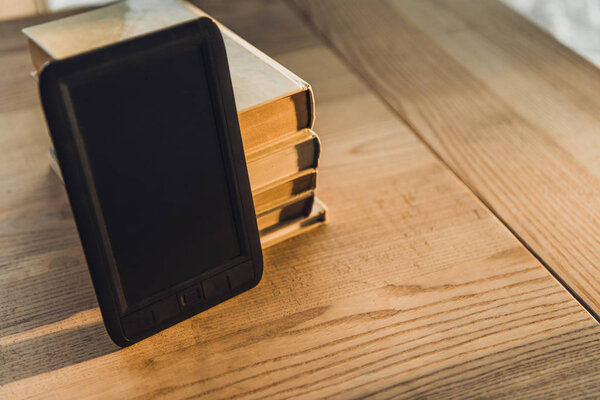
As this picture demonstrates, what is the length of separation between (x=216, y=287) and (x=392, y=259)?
0.21 metres

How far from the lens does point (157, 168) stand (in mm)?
569

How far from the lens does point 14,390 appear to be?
22.5 inches

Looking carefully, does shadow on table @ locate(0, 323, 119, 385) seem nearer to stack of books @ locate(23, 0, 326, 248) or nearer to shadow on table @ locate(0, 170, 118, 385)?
shadow on table @ locate(0, 170, 118, 385)

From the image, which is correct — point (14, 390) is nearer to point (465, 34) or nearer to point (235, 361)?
point (235, 361)

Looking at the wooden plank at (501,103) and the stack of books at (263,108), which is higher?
the stack of books at (263,108)

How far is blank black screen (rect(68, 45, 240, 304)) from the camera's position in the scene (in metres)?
0.53

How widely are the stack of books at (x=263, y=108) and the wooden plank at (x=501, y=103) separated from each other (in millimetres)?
256

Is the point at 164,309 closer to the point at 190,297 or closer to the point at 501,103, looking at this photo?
the point at 190,297

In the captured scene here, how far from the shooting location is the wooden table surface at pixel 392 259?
0.59 meters

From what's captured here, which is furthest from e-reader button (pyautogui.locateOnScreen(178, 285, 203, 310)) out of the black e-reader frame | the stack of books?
the stack of books

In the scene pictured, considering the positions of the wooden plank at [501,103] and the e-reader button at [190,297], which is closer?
the e-reader button at [190,297]

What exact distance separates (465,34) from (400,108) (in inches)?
11.8

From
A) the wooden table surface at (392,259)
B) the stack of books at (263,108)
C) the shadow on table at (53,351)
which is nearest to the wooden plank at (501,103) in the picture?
the wooden table surface at (392,259)

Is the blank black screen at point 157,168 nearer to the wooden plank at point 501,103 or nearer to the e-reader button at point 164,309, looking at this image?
the e-reader button at point 164,309
